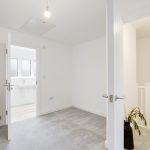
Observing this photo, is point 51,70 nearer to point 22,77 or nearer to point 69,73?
point 69,73

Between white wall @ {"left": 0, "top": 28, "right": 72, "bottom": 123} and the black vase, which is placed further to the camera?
white wall @ {"left": 0, "top": 28, "right": 72, "bottom": 123}

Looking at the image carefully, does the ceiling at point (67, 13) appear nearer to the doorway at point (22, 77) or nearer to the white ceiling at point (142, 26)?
the white ceiling at point (142, 26)

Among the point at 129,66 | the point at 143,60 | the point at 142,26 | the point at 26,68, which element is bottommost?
the point at 129,66

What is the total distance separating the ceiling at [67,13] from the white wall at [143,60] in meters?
1.33

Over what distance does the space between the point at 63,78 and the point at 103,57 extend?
1.66 meters

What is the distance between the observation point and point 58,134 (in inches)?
104

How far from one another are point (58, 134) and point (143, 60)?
3.24 m

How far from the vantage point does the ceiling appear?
2.09 meters

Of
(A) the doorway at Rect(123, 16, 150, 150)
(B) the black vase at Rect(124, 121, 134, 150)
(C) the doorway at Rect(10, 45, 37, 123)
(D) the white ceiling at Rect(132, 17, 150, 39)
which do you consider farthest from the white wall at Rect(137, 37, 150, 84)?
Answer: (C) the doorway at Rect(10, 45, 37, 123)

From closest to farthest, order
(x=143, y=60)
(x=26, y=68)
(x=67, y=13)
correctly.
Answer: (x=67, y=13)
(x=143, y=60)
(x=26, y=68)

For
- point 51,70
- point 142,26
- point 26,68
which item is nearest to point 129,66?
point 142,26

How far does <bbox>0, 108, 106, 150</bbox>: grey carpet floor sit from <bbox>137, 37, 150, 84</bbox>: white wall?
5.89 ft

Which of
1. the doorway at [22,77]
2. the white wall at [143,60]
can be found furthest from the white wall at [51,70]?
the white wall at [143,60]

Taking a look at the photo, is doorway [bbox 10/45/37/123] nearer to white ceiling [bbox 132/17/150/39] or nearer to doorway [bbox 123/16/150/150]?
doorway [bbox 123/16/150/150]
